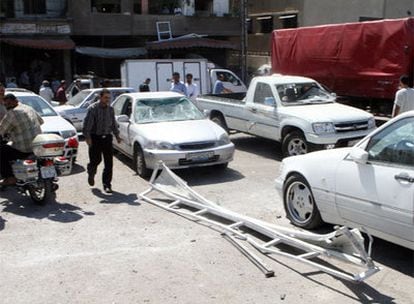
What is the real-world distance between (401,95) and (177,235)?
5.73 m

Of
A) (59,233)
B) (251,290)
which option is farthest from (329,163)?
(59,233)

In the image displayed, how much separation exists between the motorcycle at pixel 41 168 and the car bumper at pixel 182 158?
186 cm

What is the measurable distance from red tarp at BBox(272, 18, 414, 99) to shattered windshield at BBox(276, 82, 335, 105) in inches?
118

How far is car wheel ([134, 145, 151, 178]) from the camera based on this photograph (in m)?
9.49

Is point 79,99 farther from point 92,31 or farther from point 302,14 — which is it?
point 302,14

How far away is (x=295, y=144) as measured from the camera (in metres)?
10.6

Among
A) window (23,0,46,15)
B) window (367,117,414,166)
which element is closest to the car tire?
window (367,117,414,166)

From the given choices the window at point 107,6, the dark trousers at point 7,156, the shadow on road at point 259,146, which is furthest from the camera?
the window at point 107,6

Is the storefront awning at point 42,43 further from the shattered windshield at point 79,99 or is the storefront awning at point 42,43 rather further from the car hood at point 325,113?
the car hood at point 325,113

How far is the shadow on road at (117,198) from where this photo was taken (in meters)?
7.91

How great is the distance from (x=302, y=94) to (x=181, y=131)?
3242mm

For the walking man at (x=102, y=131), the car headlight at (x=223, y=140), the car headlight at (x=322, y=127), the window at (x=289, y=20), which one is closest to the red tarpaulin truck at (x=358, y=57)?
the car headlight at (x=322, y=127)

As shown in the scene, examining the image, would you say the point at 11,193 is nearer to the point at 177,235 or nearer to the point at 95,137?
the point at 95,137

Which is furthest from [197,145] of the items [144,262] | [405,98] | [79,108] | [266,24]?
[266,24]
